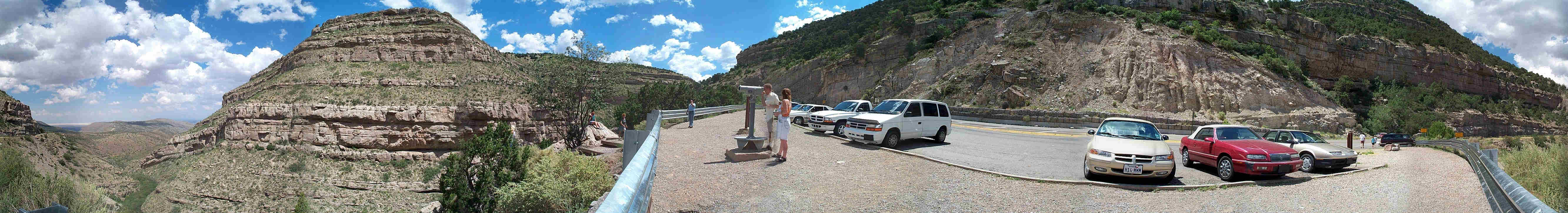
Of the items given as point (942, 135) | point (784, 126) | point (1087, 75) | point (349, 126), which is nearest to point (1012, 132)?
point (942, 135)

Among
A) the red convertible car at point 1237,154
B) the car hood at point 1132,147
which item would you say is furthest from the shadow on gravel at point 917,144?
the red convertible car at point 1237,154

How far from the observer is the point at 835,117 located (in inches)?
683

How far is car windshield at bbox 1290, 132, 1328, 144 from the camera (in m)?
12.8

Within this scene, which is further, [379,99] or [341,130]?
[379,99]

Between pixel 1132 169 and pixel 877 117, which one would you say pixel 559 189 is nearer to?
pixel 1132 169

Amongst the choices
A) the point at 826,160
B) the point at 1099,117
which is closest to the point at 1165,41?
the point at 1099,117

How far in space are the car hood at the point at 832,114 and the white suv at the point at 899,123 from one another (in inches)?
97.8

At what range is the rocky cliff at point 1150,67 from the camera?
31.3 meters

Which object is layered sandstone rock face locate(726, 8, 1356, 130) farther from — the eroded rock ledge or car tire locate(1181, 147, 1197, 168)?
the eroded rock ledge

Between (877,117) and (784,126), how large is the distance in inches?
198

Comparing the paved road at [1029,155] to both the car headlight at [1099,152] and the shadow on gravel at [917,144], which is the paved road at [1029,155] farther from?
the car headlight at [1099,152]

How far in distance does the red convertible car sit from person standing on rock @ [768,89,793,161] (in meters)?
7.18

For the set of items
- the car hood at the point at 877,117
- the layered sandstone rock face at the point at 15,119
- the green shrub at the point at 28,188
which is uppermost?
the car hood at the point at 877,117

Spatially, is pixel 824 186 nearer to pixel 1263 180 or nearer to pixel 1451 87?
pixel 1263 180
